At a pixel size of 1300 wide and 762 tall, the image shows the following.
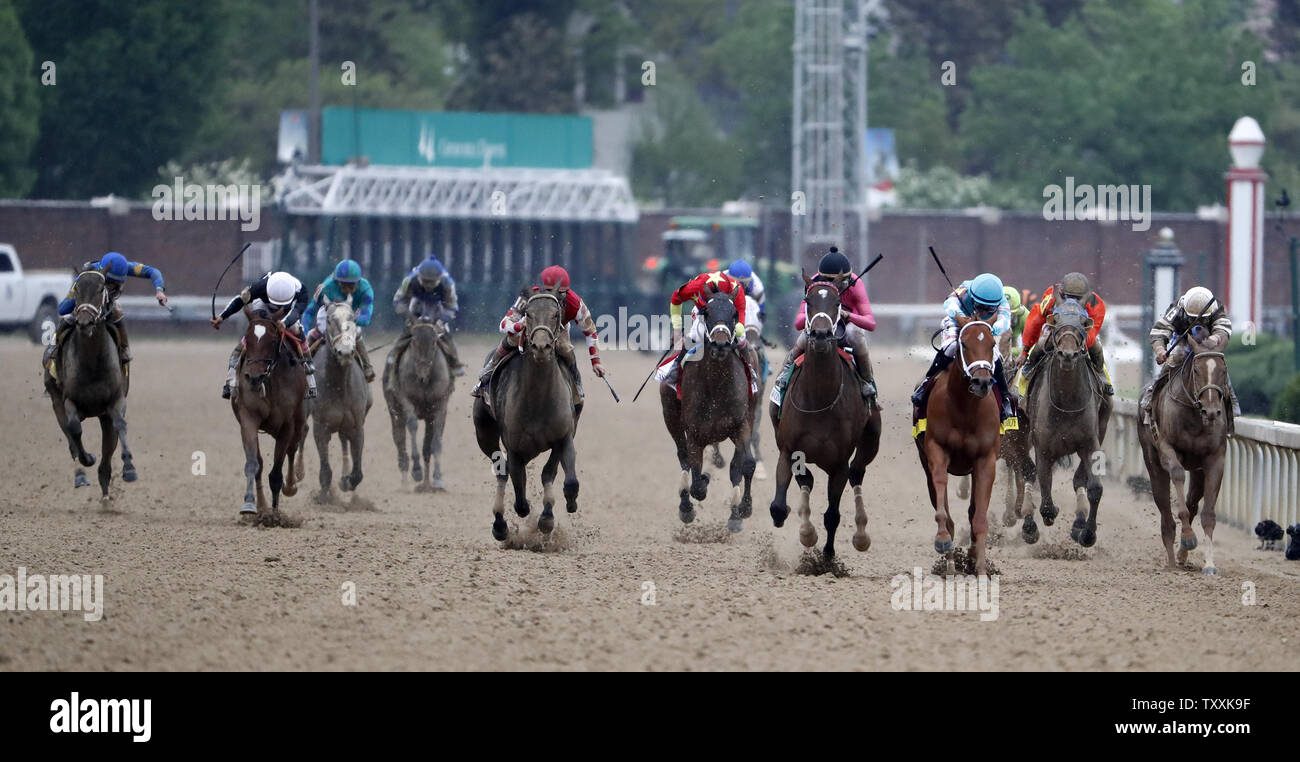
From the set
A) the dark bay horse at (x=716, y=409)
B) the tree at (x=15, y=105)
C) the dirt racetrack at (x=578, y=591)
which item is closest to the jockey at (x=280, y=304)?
the dirt racetrack at (x=578, y=591)

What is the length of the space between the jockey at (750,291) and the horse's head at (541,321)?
11.9 feet

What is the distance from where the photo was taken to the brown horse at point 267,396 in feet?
46.1

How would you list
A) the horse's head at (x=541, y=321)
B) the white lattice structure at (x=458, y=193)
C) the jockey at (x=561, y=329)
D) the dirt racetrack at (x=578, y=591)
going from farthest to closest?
the white lattice structure at (x=458, y=193) < the jockey at (x=561, y=329) < the horse's head at (x=541, y=321) < the dirt racetrack at (x=578, y=591)

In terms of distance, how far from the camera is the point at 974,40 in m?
65.6

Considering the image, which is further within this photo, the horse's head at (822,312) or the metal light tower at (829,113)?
the metal light tower at (829,113)

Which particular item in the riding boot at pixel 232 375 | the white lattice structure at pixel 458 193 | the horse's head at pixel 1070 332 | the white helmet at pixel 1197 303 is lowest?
the riding boot at pixel 232 375

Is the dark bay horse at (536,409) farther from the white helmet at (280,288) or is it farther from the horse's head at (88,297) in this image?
the horse's head at (88,297)

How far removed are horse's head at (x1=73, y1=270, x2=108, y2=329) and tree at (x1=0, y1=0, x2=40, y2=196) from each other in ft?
95.8

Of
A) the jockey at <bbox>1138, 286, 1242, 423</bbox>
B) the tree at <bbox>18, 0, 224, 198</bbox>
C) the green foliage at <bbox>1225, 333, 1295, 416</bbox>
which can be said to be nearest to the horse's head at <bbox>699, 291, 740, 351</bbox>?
the jockey at <bbox>1138, 286, 1242, 423</bbox>

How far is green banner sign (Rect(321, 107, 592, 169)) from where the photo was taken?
46844 mm

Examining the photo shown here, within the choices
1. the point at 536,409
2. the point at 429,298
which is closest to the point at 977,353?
the point at 536,409

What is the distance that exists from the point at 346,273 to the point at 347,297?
320 mm

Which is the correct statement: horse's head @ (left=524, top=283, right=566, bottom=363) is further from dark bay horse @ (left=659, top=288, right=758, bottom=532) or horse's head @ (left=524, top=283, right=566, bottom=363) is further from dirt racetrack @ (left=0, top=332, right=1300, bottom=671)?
dark bay horse @ (left=659, top=288, right=758, bottom=532)

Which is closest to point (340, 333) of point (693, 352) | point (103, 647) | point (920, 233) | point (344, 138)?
point (693, 352)
